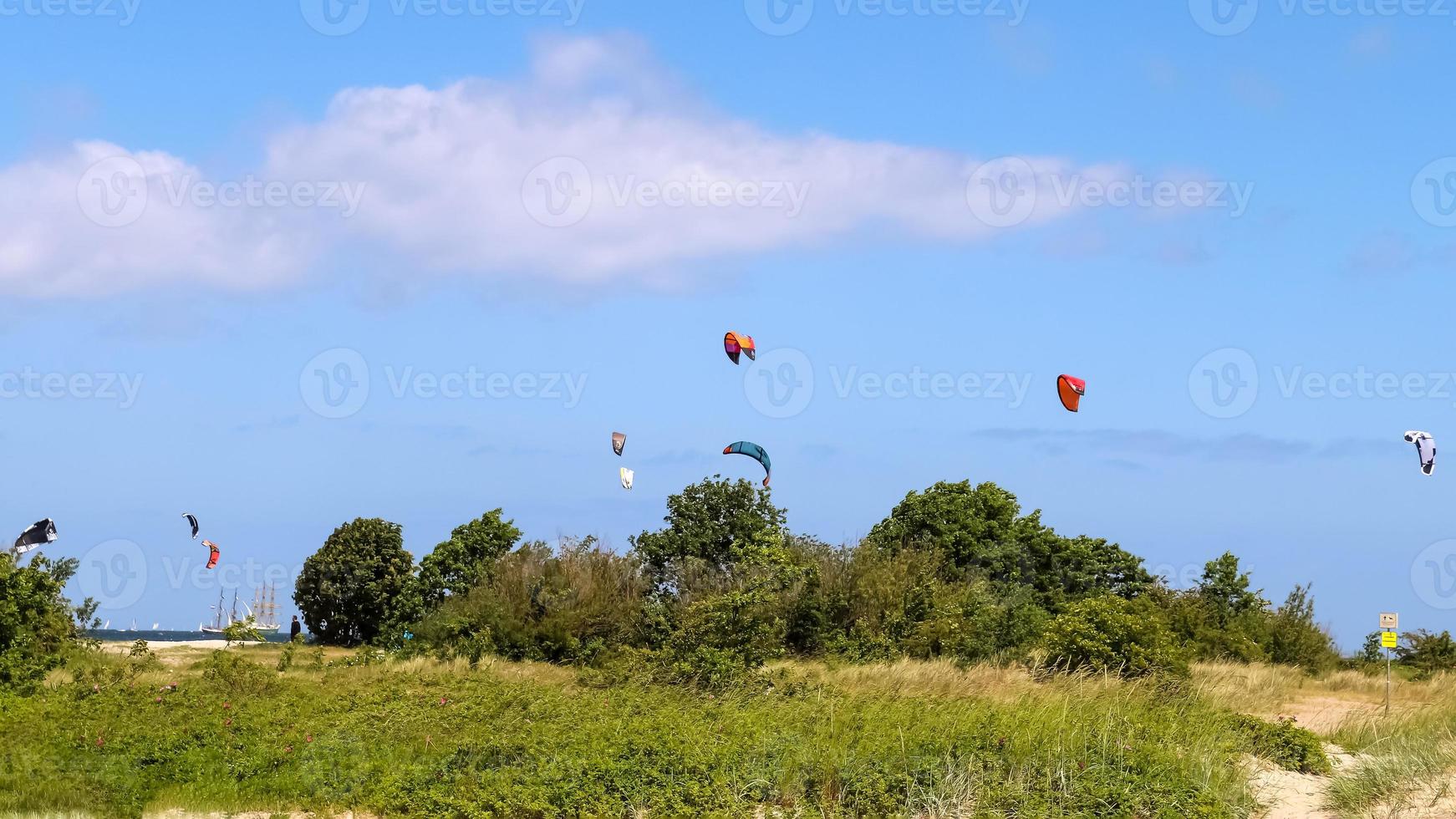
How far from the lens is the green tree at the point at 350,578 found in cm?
4138

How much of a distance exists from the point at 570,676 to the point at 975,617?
31.8 ft

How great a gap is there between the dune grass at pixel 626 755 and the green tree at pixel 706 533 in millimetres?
14785

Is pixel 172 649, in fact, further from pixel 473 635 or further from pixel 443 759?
pixel 443 759

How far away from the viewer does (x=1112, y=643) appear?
22.4 m

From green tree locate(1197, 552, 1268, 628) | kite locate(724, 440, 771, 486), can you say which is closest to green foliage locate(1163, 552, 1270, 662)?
green tree locate(1197, 552, 1268, 628)

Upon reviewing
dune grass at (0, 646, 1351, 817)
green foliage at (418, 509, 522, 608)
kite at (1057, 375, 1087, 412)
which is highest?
kite at (1057, 375, 1087, 412)

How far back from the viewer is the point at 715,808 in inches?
495

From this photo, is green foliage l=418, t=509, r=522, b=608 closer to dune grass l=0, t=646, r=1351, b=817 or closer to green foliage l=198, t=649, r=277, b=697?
green foliage l=198, t=649, r=277, b=697

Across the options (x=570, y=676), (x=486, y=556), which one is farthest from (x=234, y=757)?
(x=486, y=556)

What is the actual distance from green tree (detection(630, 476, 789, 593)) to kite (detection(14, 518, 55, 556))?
13995mm

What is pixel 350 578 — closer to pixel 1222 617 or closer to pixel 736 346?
pixel 736 346

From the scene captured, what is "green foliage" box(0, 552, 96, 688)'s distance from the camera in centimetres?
2105

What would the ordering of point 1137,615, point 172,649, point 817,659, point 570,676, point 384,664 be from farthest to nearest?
1. point 172,649
2. point 817,659
3. point 384,664
4. point 570,676
5. point 1137,615

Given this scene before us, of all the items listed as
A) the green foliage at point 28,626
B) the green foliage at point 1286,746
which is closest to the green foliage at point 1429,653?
the green foliage at point 1286,746
